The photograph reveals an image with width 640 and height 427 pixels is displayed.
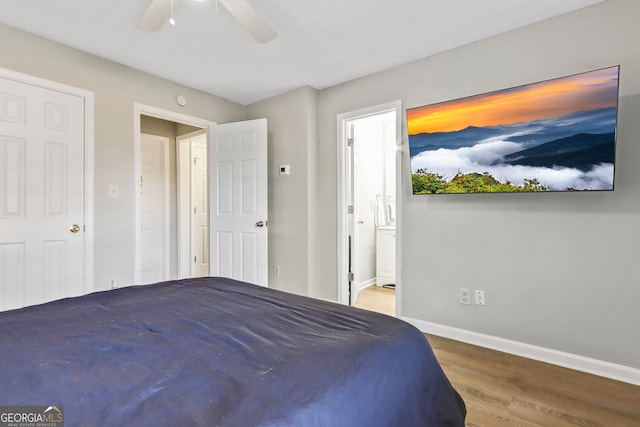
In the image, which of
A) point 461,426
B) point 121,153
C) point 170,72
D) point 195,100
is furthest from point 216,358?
point 195,100

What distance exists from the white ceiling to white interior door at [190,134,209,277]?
1504 mm

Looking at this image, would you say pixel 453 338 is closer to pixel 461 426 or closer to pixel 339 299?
pixel 339 299

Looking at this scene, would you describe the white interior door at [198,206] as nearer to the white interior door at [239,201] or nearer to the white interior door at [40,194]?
the white interior door at [239,201]

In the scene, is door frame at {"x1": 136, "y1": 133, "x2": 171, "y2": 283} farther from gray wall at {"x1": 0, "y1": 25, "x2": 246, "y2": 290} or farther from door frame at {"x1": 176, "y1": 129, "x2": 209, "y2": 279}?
gray wall at {"x1": 0, "y1": 25, "x2": 246, "y2": 290}

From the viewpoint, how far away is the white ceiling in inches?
82.5

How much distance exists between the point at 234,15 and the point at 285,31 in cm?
72

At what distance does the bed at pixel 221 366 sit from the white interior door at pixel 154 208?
2.78 metres

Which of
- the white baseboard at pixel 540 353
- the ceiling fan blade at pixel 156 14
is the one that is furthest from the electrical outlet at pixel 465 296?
the ceiling fan blade at pixel 156 14

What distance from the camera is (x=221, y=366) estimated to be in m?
0.86

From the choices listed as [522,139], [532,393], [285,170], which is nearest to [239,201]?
[285,170]

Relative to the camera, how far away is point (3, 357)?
89 cm

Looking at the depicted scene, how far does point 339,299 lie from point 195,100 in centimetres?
273

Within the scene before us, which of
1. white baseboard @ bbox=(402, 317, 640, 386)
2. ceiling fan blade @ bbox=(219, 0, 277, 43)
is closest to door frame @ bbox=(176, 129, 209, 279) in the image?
ceiling fan blade @ bbox=(219, 0, 277, 43)

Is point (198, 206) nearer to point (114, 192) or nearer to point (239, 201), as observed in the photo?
point (239, 201)
